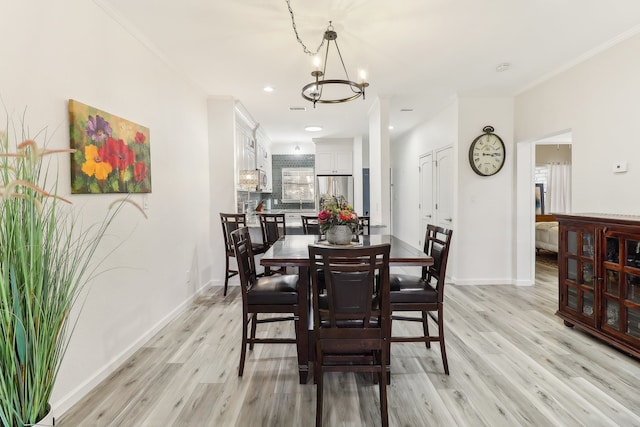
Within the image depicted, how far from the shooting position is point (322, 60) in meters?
3.27

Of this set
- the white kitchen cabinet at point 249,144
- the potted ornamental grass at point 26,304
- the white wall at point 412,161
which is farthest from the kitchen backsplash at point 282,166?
the potted ornamental grass at point 26,304

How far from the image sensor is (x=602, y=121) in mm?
3109

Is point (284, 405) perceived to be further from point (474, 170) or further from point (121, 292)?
point (474, 170)

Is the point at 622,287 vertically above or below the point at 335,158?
below

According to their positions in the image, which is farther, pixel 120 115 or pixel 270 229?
pixel 270 229

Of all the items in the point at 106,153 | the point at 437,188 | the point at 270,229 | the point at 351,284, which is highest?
the point at 106,153

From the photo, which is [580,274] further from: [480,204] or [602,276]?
[480,204]

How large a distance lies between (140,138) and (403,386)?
110 inches

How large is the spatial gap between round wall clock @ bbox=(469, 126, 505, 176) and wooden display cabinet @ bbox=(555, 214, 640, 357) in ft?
4.82

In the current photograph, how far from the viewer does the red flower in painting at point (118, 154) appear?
2.32 m

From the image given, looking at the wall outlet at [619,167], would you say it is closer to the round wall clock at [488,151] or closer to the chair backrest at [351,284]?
the round wall clock at [488,151]

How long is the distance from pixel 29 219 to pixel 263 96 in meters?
3.72

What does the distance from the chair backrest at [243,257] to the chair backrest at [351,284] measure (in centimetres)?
67

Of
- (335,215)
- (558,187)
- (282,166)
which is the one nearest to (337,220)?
(335,215)
